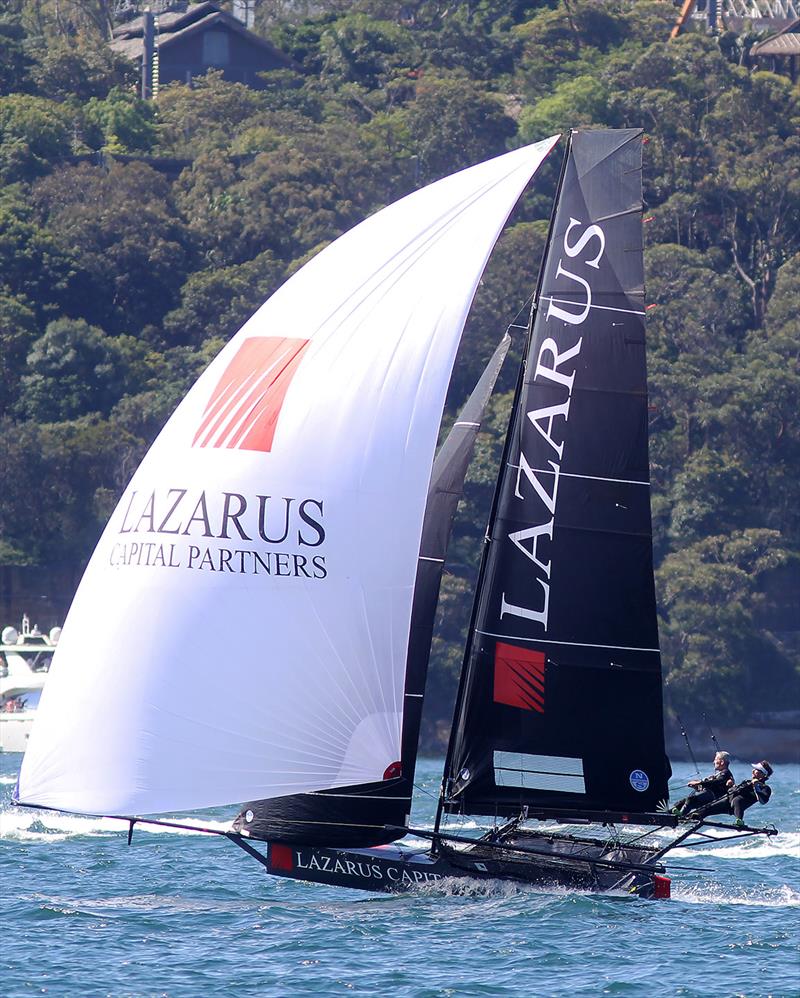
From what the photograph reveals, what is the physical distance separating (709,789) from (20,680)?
29940mm

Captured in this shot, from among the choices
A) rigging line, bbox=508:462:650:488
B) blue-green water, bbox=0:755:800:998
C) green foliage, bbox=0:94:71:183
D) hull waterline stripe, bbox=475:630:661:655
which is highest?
green foliage, bbox=0:94:71:183

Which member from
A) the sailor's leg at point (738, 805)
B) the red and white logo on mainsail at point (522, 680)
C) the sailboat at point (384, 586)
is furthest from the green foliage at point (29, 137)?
the sailor's leg at point (738, 805)

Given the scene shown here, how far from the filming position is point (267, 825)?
1512 cm

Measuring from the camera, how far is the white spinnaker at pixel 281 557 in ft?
47.0

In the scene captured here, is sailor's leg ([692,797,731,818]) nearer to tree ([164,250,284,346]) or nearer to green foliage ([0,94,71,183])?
tree ([164,250,284,346])

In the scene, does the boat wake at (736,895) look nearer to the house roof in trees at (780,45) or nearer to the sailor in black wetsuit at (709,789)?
the sailor in black wetsuit at (709,789)

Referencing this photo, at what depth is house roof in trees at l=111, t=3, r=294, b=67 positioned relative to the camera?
3012 inches

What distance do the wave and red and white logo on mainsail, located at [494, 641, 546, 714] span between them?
7.91m

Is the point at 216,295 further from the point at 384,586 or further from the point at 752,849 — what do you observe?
the point at 384,586

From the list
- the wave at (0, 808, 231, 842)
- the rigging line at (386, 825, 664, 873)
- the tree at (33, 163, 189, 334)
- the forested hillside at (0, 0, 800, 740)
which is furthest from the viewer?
the tree at (33, 163, 189, 334)

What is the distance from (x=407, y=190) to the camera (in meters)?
63.9

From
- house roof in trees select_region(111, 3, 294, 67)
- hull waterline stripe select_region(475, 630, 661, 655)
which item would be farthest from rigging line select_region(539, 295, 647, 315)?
house roof in trees select_region(111, 3, 294, 67)

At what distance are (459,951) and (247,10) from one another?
250 ft

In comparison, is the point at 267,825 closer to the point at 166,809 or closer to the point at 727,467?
the point at 166,809
